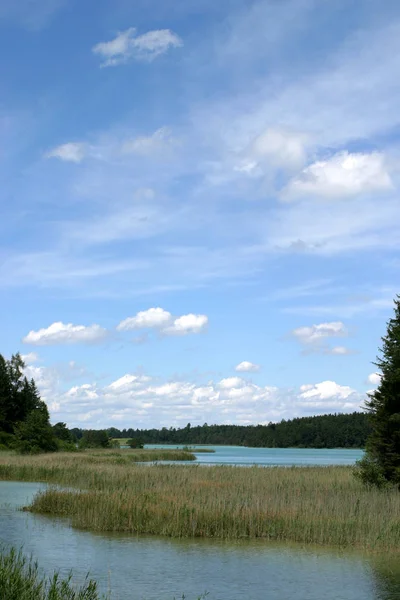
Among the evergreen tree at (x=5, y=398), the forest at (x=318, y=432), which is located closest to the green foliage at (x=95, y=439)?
the evergreen tree at (x=5, y=398)

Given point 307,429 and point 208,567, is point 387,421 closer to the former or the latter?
point 208,567

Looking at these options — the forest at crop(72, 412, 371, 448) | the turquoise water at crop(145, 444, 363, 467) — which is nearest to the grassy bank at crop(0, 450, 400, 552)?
the turquoise water at crop(145, 444, 363, 467)

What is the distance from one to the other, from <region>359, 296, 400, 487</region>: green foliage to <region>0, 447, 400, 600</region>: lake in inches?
406

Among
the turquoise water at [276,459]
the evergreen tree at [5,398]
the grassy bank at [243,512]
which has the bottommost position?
the turquoise water at [276,459]

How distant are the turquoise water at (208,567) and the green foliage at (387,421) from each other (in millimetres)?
10334

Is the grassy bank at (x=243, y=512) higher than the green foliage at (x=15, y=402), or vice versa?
the green foliage at (x=15, y=402)

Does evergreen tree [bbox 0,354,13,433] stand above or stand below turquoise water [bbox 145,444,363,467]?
above

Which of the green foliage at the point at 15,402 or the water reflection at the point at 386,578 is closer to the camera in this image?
the water reflection at the point at 386,578

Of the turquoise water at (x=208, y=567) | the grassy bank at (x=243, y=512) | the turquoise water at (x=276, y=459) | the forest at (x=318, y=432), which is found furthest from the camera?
the forest at (x=318, y=432)

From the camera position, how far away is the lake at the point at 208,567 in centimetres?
1337

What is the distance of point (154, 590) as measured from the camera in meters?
13.2

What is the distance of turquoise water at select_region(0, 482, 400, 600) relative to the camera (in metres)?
13.4

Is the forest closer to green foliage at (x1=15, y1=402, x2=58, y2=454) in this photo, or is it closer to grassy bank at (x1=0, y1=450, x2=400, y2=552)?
green foliage at (x1=15, y1=402, x2=58, y2=454)

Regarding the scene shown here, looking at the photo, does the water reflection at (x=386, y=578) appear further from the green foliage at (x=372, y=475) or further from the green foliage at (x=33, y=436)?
the green foliage at (x=33, y=436)
